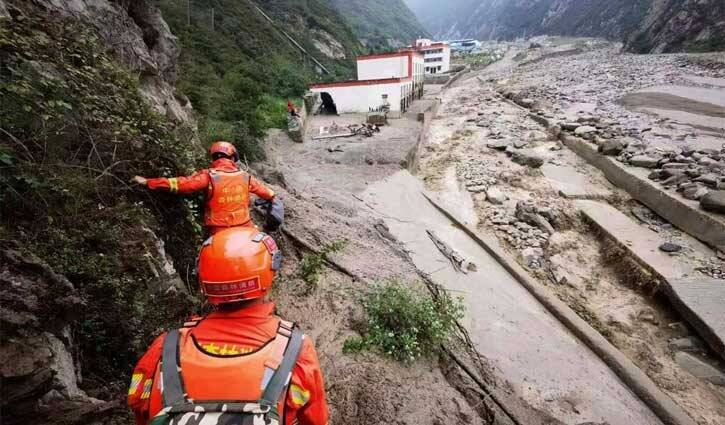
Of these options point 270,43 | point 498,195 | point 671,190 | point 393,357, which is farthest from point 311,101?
point 393,357

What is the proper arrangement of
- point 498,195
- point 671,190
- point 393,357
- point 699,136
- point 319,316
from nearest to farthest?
point 393,357, point 319,316, point 671,190, point 498,195, point 699,136

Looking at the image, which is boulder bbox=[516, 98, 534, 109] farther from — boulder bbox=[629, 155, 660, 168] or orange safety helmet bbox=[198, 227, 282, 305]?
orange safety helmet bbox=[198, 227, 282, 305]

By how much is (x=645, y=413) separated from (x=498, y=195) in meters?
7.16

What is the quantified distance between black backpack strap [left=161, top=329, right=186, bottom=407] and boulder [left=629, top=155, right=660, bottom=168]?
14420 mm

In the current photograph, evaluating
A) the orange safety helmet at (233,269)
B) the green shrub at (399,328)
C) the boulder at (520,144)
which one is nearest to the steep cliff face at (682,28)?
the boulder at (520,144)

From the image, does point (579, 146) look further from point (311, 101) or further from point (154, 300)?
point (154, 300)

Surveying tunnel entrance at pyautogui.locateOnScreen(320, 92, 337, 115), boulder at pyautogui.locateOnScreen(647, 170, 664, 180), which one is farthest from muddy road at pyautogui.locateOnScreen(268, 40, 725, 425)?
tunnel entrance at pyautogui.locateOnScreen(320, 92, 337, 115)

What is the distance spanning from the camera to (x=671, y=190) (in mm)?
9648

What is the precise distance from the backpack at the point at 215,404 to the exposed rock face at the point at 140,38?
4138mm

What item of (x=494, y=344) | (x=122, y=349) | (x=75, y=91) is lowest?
(x=494, y=344)

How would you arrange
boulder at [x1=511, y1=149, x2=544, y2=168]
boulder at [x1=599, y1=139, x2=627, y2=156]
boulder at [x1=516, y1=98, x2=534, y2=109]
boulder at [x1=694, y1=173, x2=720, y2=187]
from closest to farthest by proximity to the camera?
boulder at [x1=694, y1=173, x2=720, y2=187] < boulder at [x1=599, y1=139, x2=627, y2=156] < boulder at [x1=511, y1=149, x2=544, y2=168] < boulder at [x1=516, y1=98, x2=534, y2=109]

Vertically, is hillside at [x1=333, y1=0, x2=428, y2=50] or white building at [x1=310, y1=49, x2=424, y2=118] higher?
hillside at [x1=333, y1=0, x2=428, y2=50]

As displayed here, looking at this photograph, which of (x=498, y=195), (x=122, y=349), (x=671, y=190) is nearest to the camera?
(x=122, y=349)

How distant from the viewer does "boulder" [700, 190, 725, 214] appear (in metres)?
8.06
